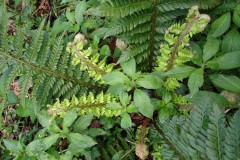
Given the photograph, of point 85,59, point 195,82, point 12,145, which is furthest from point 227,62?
point 12,145

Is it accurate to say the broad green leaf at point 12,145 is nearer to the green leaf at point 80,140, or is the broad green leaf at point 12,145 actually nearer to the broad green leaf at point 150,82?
the green leaf at point 80,140

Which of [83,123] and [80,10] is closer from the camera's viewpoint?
[83,123]

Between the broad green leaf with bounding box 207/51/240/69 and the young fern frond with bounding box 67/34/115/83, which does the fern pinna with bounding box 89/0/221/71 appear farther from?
the broad green leaf with bounding box 207/51/240/69

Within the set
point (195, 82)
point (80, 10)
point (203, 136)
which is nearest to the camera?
point (203, 136)

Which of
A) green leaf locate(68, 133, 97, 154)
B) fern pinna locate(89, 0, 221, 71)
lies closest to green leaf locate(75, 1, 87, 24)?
fern pinna locate(89, 0, 221, 71)

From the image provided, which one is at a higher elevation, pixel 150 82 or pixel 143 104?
pixel 150 82

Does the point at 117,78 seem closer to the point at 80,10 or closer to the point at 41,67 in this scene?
the point at 41,67
